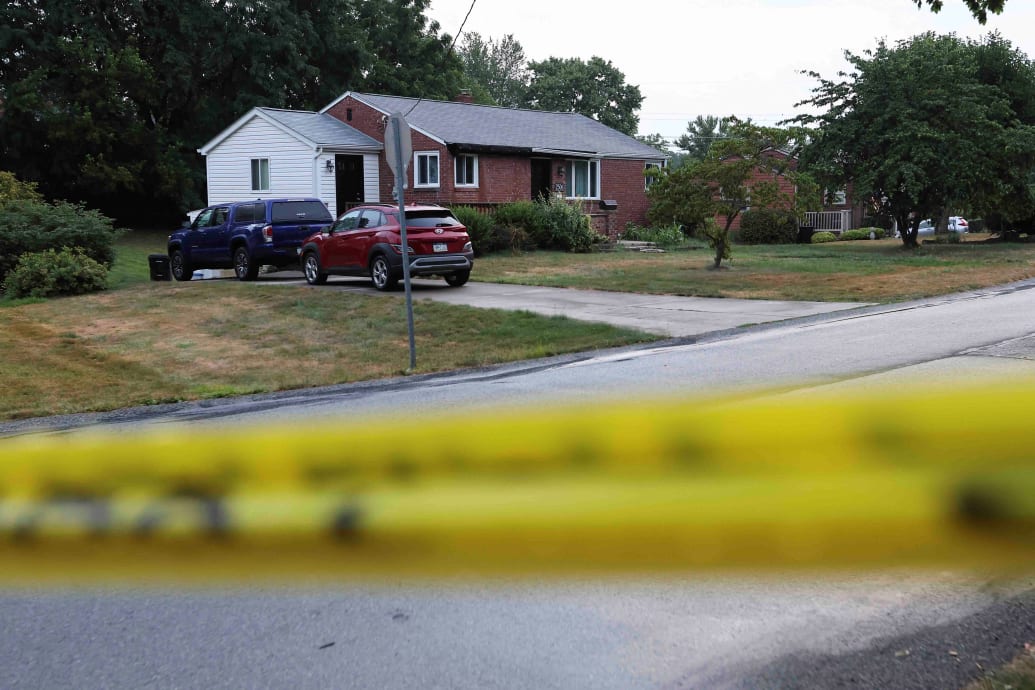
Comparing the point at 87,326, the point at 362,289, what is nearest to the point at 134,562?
the point at 87,326

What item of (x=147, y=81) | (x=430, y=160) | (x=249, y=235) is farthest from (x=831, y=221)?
(x=249, y=235)

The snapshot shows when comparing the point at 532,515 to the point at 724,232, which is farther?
the point at 724,232

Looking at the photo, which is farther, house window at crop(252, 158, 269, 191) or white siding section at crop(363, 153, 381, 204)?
house window at crop(252, 158, 269, 191)

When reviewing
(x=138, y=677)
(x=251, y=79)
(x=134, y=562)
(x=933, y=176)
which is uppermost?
(x=251, y=79)

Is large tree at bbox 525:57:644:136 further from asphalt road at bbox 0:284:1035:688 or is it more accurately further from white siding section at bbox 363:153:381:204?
asphalt road at bbox 0:284:1035:688

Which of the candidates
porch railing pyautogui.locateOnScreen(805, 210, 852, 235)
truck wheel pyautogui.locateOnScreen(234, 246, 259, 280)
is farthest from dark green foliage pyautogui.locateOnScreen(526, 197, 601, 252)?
porch railing pyautogui.locateOnScreen(805, 210, 852, 235)

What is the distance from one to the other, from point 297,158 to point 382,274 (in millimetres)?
21109

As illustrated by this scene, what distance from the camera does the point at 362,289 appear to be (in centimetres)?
2177

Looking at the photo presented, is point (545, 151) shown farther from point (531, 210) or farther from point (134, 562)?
point (134, 562)

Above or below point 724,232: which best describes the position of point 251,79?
above

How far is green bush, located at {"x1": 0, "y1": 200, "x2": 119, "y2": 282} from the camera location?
76.5 ft

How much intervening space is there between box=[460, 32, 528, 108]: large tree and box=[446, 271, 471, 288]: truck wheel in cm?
9590

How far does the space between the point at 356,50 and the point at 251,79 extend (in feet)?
19.4

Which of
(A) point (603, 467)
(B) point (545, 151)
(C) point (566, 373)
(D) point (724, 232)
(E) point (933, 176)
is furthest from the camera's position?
(B) point (545, 151)
